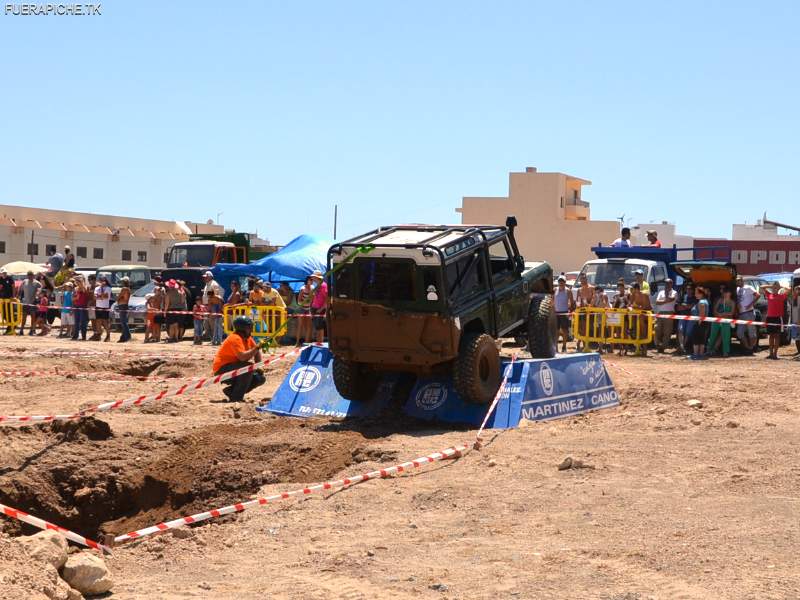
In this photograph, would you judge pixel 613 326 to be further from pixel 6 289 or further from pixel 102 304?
pixel 6 289

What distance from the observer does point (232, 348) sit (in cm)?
1585

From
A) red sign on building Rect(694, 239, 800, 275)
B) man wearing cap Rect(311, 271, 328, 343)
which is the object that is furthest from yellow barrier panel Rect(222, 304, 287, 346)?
red sign on building Rect(694, 239, 800, 275)

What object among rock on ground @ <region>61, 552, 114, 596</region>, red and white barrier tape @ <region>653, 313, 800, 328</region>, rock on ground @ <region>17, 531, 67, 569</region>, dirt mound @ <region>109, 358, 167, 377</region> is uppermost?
red and white barrier tape @ <region>653, 313, 800, 328</region>

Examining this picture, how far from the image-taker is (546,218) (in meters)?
66.3

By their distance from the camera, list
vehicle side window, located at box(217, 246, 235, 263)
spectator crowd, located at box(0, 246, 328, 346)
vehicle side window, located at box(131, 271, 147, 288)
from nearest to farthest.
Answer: spectator crowd, located at box(0, 246, 328, 346) < vehicle side window, located at box(131, 271, 147, 288) < vehicle side window, located at box(217, 246, 235, 263)

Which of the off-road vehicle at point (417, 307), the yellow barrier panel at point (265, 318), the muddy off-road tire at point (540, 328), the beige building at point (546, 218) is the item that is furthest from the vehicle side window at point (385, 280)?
the beige building at point (546, 218)

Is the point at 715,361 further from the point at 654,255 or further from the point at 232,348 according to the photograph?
the point at 232,348

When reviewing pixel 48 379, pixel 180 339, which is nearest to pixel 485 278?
pixel 48 379

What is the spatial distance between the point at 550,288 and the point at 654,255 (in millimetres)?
11531

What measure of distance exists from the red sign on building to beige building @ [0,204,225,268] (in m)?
34.1

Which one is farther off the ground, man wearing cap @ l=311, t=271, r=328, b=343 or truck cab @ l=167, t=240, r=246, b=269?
truck cab @ l=167, t=240, r=246, b=269

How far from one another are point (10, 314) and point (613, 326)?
1719 centimetres

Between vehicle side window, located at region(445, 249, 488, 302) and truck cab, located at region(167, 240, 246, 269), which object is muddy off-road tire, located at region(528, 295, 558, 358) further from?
truck cab, located at region(167, 240, 246, 269)

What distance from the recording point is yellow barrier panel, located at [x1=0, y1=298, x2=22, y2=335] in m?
31.6
